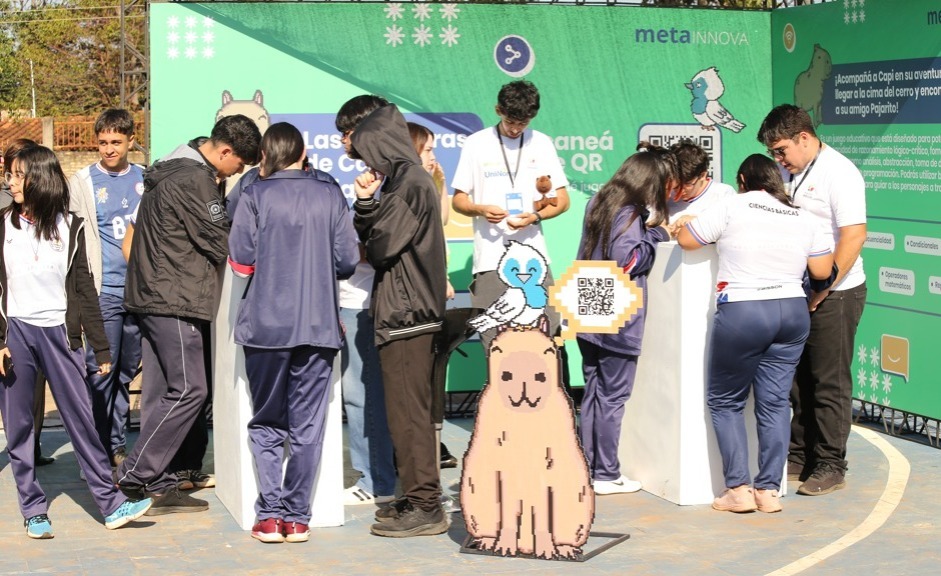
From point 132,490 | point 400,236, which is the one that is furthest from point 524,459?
point 132,490

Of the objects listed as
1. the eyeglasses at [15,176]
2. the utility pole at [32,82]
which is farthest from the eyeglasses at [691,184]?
the utility pole at [32,82]

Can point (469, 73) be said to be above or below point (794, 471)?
above

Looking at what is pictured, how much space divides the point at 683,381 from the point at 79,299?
9.37ft

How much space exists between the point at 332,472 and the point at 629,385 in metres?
1.58

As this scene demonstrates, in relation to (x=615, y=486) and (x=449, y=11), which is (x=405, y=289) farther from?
(x=449, y=11)

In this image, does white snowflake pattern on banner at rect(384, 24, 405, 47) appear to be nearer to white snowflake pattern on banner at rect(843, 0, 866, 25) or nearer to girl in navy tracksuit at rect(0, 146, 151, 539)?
white snowflake pattern on banner at rect(843, 0, 866, 25)

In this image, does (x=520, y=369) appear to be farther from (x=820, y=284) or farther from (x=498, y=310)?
(x=820, y=284)

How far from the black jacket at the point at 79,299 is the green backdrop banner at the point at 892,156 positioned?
15.1 ft

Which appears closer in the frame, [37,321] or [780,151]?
[37,321]

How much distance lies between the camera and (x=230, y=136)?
6488 mm

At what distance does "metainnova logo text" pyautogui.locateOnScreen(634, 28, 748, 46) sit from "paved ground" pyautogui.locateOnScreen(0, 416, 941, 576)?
3579 millimetres

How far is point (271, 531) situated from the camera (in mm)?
5980

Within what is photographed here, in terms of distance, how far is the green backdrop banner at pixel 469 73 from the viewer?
8.40m

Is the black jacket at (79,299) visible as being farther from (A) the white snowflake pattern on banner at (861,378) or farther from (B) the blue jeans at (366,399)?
(A) the white snowflake pattern on banner at (861,378)
